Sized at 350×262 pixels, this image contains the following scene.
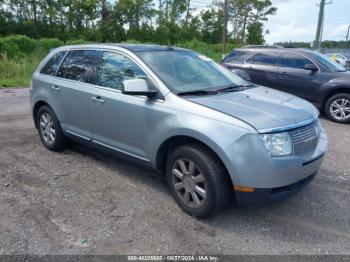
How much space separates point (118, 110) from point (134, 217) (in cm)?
124

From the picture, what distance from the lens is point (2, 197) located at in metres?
3.68

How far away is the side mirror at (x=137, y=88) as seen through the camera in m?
3.25

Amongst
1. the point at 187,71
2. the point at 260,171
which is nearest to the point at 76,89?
the point at 187,71

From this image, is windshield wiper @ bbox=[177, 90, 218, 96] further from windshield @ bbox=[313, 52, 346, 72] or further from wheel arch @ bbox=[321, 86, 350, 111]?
windshield @ bbox=[313, 52, 346, 72]

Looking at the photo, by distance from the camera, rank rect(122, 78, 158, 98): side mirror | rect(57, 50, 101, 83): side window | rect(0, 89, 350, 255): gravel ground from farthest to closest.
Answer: rect(57, 50, 101, 83): side window → rect(122, 78, 158, 98): side mirror → rect(0, 89, 350, 255): gravel ground

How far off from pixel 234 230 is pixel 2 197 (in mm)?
2646

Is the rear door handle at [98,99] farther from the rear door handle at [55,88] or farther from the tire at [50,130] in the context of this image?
the tire at [50,130]

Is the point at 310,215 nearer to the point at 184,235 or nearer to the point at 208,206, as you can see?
the point at 208,206

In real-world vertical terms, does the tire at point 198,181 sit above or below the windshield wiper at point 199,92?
below

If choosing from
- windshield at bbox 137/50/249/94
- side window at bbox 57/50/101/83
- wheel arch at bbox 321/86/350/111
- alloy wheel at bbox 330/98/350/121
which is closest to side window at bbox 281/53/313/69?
wheel arch at bbox 321/86/350/111

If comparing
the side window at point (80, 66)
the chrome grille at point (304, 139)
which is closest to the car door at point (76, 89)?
the side window at point (80, 66)

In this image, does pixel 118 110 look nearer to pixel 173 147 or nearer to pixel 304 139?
pixel 173 147

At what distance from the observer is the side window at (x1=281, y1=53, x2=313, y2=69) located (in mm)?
8045

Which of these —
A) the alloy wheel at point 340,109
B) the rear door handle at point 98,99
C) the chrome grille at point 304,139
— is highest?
the rear door handle at point 98,99
